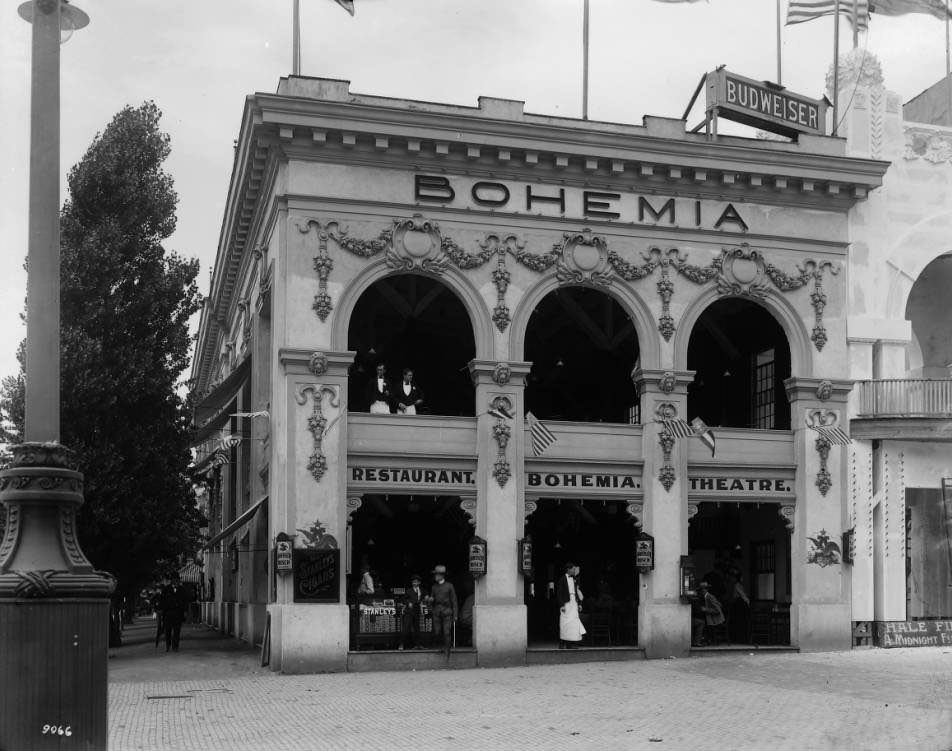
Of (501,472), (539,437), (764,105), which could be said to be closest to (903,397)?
(764,105)

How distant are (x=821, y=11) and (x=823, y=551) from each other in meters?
13.0

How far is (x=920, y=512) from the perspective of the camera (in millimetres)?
29312

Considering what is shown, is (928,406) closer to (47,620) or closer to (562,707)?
(562,707)

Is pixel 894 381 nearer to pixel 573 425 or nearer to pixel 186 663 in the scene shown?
pixel 573 425

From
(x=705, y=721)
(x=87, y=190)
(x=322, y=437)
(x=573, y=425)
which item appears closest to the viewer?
(x=705, y=721)

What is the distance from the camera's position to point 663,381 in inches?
1060

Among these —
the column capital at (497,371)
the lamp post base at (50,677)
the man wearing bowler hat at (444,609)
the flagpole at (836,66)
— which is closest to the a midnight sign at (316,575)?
the man wearing bowler hat at (444,609)

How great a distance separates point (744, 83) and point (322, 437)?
1292cm

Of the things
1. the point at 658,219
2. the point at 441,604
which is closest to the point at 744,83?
the point at 658,219

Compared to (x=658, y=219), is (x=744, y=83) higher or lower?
higher

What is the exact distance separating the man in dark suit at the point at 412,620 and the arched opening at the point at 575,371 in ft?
32.0

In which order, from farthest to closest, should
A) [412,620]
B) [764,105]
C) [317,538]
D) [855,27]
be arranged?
[855,27] → [764,105] → [412,620] → [317,538]

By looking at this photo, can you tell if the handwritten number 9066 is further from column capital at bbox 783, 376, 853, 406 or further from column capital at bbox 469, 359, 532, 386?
column capital at bbox 783, 376, 853, 406

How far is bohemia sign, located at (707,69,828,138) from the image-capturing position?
2894 cm
